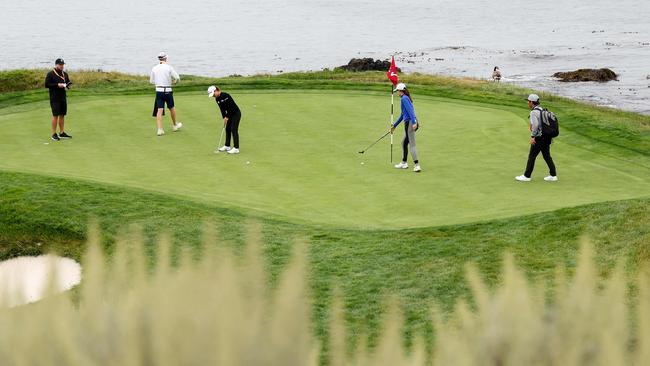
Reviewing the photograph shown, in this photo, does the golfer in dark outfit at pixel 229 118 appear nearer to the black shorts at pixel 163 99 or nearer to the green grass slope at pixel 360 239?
the black shorts at pixel 163 99

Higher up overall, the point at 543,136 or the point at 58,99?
the point at 58,99

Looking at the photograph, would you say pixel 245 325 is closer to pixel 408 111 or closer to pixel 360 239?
pixel 360 239

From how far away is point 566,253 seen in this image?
36.7 ft

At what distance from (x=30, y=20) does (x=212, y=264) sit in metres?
109

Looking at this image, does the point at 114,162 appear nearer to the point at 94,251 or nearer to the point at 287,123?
the point at 287,123

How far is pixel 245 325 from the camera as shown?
4074 mm

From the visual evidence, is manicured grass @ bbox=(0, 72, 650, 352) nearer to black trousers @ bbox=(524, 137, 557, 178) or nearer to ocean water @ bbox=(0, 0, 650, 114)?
black trousers @ bbox=(524, 137, 557, 178)

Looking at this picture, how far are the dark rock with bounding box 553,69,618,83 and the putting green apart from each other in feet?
111

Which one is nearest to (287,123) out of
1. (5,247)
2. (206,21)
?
(5,247)

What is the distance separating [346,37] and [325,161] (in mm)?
75935

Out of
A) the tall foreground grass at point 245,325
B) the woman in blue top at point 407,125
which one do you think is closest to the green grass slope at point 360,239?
the tall foreground grass at point 245,325

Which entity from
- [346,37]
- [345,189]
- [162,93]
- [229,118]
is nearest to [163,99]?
[162,93]

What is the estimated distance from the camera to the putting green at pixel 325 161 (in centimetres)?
1462

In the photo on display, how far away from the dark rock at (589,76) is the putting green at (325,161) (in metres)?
33.8
